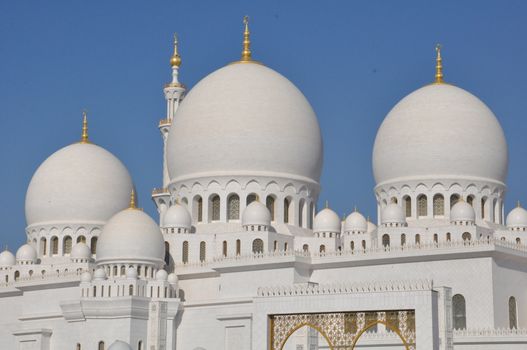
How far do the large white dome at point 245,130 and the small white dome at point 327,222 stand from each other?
2502mm

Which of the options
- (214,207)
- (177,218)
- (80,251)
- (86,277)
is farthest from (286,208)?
(80,251)

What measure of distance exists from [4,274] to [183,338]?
1154 centimetres

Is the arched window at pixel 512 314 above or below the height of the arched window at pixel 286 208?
below

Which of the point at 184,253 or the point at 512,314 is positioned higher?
the point at 184,253

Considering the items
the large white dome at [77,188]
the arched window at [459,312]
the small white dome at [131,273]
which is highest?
the large white dome at [77,188]

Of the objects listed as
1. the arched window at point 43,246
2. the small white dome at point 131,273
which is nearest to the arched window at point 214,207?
the small white dome at point 131,273

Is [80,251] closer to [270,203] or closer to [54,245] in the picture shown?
[54,245]

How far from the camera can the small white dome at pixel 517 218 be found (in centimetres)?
4409

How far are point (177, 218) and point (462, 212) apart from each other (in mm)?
11004

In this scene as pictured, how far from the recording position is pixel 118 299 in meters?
41.5

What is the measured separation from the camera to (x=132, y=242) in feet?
141

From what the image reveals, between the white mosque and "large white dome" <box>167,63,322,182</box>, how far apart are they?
57 millimetres

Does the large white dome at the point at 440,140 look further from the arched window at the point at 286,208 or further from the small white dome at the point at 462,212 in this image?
the arched window at the point at 286,208

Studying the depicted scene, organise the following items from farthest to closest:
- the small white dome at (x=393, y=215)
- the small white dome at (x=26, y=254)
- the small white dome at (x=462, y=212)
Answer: the small white dome at (x=26, y=254) < the small white dome at (x=393, y=215) < the small white dome at (x=462, y=212)
